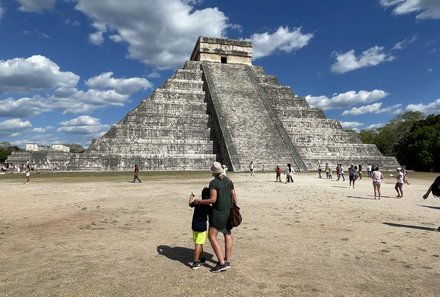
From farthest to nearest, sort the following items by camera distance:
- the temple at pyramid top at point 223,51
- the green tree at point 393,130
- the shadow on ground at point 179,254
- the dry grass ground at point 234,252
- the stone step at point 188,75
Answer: the green tree at point 393,130
the temple at pyramid top at point 223,51
the stone step at point 188,75
the shadow on ground at point 179,254
the dry grass ground at point 234,252

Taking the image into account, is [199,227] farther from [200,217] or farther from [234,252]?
[234,252]

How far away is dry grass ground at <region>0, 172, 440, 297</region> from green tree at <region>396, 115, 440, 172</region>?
29.4 metres

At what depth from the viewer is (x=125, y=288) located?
3.94 meters

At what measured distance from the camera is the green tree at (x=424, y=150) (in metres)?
34.8

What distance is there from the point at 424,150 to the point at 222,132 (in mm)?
22689

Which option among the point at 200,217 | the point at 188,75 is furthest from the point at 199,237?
the point at 188,75

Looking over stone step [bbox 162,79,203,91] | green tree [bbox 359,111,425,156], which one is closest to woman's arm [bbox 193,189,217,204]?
stone step [bbox 162,79,203,91]

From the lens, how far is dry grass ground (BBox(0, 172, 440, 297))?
4.00 m

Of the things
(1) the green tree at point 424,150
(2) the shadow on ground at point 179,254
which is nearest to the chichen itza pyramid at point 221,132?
(1) the green tree at point 424,150

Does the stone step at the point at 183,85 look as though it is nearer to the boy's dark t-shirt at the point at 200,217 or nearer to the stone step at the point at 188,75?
the stone step at the point at 188,75

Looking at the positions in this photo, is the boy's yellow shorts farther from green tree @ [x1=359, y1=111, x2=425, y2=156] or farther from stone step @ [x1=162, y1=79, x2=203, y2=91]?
green tree @ [x1=359, y1=111, x2=425, y2=156]

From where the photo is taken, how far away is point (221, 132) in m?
26.9

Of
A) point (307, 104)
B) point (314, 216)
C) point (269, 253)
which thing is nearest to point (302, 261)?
point (269, 253)

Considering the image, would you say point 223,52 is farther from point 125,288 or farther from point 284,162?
point 125,288
